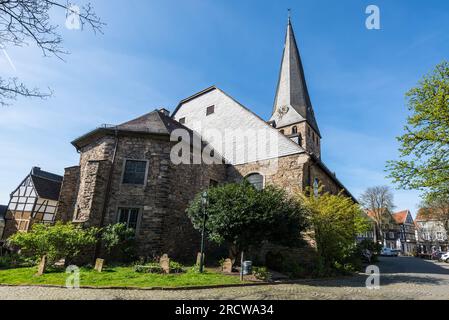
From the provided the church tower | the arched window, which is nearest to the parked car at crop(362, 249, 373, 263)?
the church tower

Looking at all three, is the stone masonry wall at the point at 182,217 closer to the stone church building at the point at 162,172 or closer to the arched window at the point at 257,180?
the stone church building at the point at 162,172

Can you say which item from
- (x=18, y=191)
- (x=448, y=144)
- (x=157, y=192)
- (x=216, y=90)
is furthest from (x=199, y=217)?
(x=18, y=191)

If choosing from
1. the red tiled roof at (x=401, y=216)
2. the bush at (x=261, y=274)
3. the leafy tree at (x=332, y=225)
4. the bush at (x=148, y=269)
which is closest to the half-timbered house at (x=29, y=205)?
the bush at (x=148, y=269)

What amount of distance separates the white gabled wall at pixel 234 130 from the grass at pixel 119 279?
908cm

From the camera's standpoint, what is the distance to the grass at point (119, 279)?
24.6ft

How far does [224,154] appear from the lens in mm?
19062

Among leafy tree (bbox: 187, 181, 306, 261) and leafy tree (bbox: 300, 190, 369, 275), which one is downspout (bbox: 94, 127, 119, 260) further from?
leafy tree (bbox: 300, 190, 369, 275)

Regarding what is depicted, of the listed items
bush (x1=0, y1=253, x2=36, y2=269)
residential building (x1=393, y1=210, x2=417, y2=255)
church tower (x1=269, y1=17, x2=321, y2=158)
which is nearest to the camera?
bush (x1=0, y1=253, x2=36, y2=269)

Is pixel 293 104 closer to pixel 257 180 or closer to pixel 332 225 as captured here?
pixel 257 180

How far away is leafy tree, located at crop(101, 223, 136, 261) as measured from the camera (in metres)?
11.2

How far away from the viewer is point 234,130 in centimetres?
1909

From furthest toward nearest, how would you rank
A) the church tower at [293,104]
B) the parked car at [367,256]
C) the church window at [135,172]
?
the church tower at [293,104]
the parked car at [367,256]
the church window at [135,172]

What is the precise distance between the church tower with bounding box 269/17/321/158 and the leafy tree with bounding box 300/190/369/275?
546 inches
